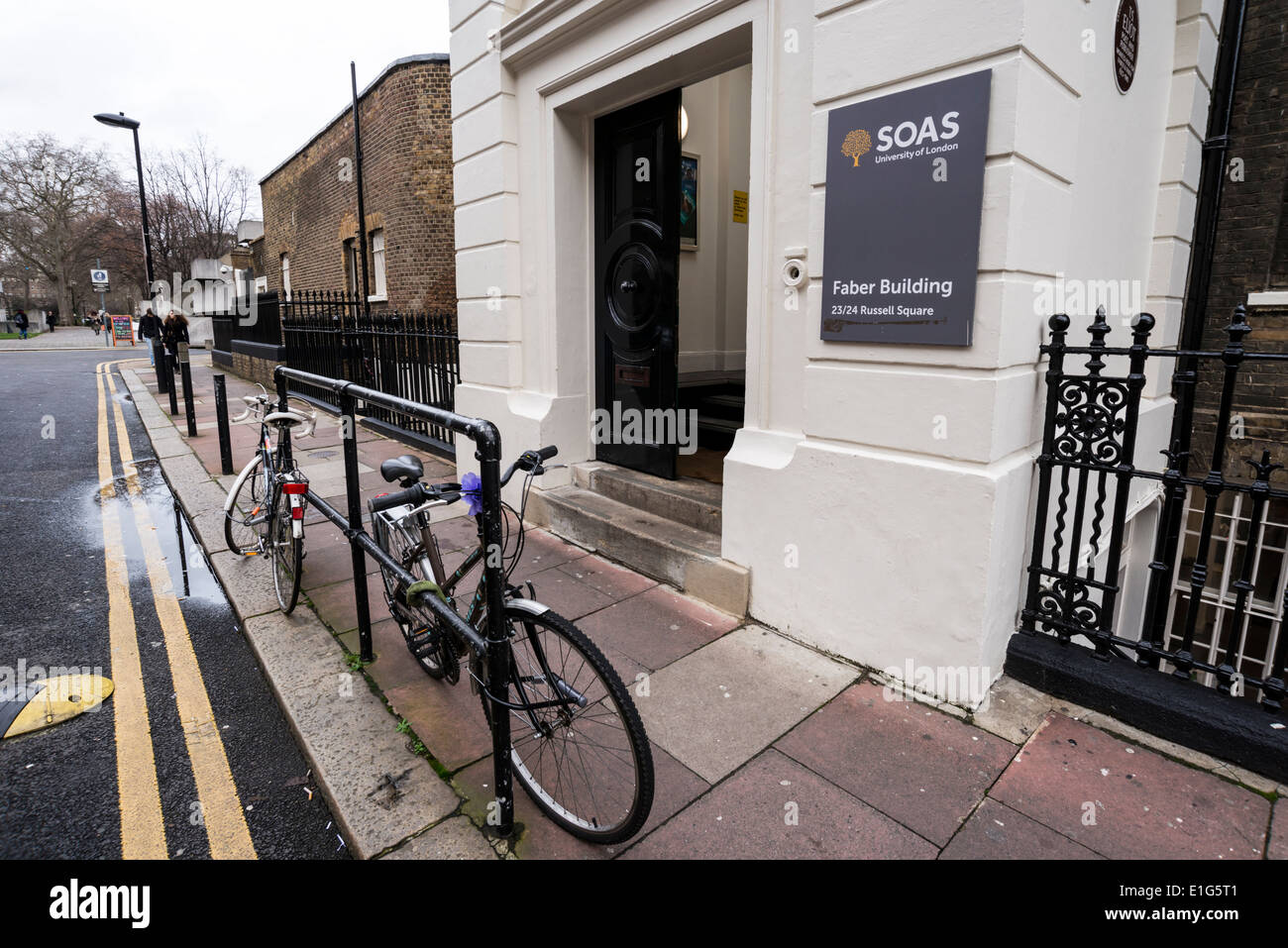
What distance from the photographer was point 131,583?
500 cm

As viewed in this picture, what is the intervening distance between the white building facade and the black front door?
0.14 metres

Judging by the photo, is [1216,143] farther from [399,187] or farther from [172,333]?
[172,333]

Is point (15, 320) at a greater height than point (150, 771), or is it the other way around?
point (15, 320)

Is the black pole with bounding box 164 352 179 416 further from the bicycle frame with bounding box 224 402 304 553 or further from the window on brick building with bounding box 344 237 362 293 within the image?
the bicycle frame with bounding box 224 402 304 553

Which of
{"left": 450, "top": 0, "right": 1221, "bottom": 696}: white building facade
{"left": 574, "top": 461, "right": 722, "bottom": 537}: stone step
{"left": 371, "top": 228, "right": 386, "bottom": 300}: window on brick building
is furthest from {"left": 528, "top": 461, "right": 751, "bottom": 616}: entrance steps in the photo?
{"left": 371, "top": 228, "right": 386, "bottom": 300}: window on brick building

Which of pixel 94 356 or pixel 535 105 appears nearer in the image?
pixel 535 105

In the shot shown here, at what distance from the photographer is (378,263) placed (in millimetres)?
17578

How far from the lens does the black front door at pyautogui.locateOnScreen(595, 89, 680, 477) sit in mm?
5148

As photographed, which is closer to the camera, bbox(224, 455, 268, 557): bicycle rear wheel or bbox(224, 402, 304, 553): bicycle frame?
bbox(224, 402, 304, 553): bicycle frame

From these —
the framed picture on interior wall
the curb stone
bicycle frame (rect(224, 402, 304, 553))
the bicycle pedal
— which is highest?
the framed picture on interior wall

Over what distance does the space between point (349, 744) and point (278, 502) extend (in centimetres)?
211

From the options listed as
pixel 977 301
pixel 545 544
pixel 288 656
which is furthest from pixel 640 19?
pixel 288 656
